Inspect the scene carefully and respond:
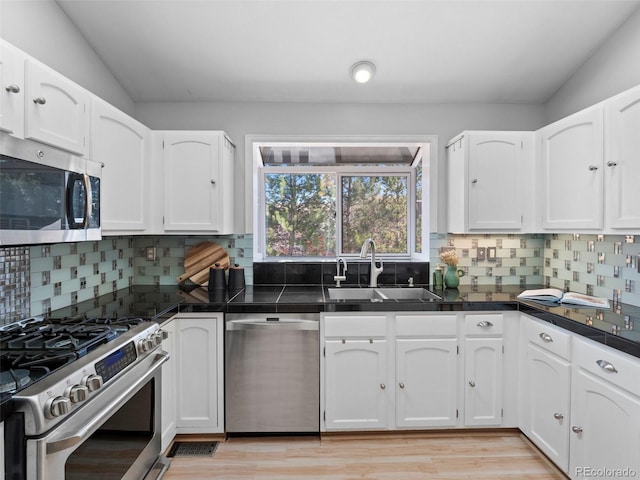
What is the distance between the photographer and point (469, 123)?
288cm

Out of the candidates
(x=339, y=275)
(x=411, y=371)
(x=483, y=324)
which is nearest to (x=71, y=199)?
(x=339, y=275)

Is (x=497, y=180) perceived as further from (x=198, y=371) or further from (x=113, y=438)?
(x=113, y=438)

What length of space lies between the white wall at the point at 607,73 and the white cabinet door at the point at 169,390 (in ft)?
10.0

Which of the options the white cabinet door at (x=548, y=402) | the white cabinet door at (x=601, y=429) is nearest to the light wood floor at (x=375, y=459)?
the white cabinet door at (x=548, y=402)

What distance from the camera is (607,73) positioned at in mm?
2291

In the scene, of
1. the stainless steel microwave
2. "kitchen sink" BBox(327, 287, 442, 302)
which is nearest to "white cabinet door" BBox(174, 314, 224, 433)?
the stainless steel microwave

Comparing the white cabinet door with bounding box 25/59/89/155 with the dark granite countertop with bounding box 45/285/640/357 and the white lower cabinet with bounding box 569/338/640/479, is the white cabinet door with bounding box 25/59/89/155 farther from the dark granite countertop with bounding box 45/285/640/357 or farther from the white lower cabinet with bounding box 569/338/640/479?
the white lower cabinet with bounding box 569/338/640/479

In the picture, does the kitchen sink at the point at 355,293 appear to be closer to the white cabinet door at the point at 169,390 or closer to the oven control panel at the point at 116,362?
the white cabinet door at the point at 169,390

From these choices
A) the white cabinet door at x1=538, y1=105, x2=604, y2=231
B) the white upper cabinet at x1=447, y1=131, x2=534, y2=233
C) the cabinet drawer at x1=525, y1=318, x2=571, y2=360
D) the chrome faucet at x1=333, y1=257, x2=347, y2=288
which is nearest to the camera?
the cabinet drawer at x1=525, y1=318, x2=571, y2=360

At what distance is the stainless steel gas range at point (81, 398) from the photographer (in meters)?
1.02

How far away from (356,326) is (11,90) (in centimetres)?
196

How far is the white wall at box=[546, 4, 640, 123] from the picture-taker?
2117 millimetres

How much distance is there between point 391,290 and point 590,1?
6.97 ft

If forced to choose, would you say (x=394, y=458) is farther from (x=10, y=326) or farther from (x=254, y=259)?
(x=10, y=326)
